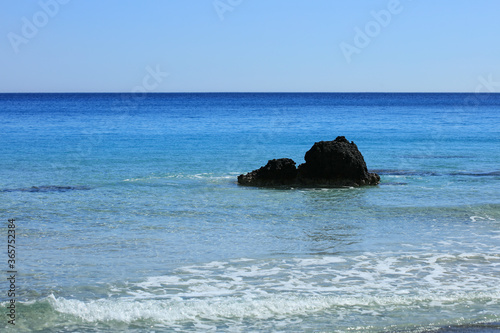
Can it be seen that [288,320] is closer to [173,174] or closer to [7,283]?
[7,283]

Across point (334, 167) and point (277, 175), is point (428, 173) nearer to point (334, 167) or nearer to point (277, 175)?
point (334, 167)

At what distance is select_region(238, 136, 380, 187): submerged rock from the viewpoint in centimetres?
1880

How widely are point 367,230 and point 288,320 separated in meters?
5.52

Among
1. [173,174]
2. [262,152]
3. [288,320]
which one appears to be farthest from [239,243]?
[262,152]

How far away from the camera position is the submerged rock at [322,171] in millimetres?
18797

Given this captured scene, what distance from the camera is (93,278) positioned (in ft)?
31.8

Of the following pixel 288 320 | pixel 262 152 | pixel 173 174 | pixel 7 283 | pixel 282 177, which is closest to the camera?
pixel 288 320

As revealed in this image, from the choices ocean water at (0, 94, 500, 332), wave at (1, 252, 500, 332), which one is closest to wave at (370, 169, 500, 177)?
ocean water at (0, 94, 500, 332)

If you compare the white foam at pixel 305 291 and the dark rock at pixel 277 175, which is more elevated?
the dark rock at pixel 277 175

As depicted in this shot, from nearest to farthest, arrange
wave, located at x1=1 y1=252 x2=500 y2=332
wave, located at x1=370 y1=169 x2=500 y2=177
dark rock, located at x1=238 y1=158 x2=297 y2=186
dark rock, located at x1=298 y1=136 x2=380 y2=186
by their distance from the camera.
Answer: wave, located at x1=1 y1=252 x2=500 y2=332 < dark rock, located at x1=298 y1=136 x2=380 y2=186 < dark rock, located at x1=238 y1=158 x2=297 y2=186 < wave, located at x1=370 y1=169 x2=500 y2=177

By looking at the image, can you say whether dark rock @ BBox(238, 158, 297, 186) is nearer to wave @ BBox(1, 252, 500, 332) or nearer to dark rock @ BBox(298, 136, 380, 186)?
dark rock @ BBox(298, 136, 380, 186)

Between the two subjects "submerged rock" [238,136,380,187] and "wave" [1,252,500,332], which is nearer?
"wave" [1,252,500,332]

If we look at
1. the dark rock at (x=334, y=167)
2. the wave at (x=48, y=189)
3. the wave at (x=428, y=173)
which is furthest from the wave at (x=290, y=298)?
the wave at (x=428, y=173)

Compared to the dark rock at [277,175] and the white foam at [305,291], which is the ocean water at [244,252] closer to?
the white foam at [305,291]
